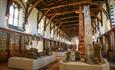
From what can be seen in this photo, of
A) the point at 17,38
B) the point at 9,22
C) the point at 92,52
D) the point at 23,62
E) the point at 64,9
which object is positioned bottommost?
the point at 23,62

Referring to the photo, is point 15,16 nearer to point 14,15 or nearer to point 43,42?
point 14,15

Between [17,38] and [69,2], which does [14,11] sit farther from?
[69,2]

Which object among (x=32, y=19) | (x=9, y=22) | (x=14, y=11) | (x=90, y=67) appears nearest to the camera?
(x=90, y=67)

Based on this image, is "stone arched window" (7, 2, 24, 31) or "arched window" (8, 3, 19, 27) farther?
"arched window" (8, 3, 19, 27)

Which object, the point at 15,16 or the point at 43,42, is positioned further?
the point at 43,42

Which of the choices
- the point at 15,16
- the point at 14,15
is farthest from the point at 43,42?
the point at 14,15

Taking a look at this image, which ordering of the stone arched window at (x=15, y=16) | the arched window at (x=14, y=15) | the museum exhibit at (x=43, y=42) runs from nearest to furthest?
the museum exhibit at (x=43, y=42) < the stone arched window at (x=15, y=16) < the arched window at (x=14, y=15)

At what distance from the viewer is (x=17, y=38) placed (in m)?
9.36

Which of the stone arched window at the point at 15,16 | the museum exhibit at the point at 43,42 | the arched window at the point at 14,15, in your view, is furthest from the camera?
the arched window at the point at 14,15

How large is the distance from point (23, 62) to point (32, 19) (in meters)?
7.55

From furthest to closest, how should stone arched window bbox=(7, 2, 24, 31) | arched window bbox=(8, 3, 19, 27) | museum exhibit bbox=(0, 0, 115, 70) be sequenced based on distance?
arched window bbox=(8, 3, 19, 27) < stone arched window bbox=(7, 2, 24, 31) < museum exhibit bbox=(0, 0, 115, 70)

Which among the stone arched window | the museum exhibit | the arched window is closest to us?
the museum exhibit

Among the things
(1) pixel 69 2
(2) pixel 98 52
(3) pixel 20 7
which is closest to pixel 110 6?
(1) pixel 69 2

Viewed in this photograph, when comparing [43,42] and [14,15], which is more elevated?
[14,15]
